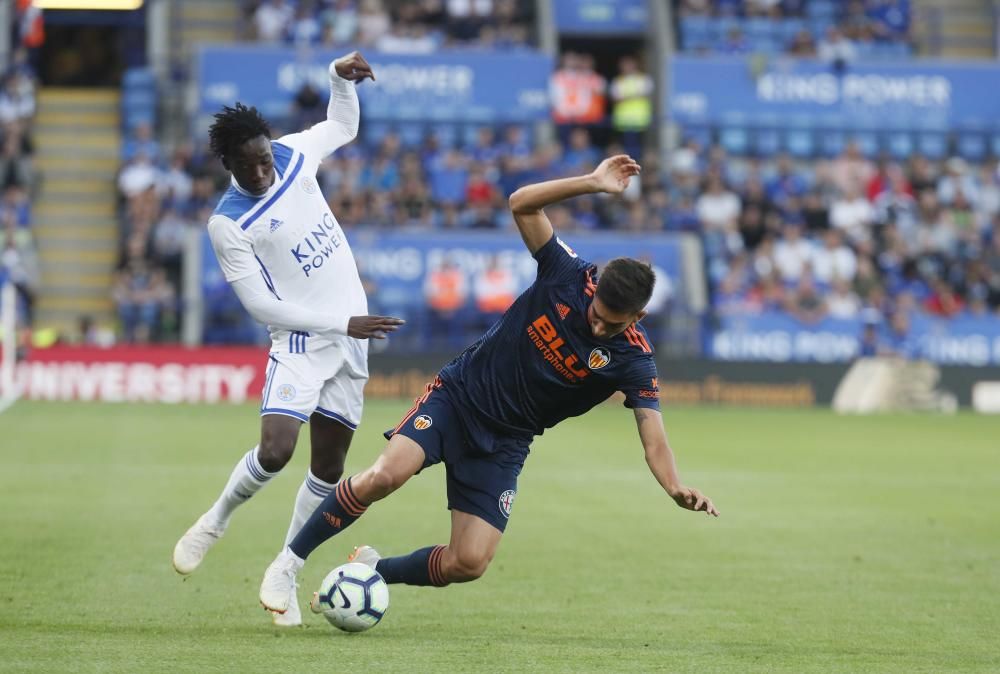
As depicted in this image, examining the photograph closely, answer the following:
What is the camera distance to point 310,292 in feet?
28.5

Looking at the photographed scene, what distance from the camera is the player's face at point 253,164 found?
824cm

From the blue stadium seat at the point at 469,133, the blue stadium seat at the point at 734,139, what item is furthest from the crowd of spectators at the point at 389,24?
the blue stadium seat at the point at 734,139

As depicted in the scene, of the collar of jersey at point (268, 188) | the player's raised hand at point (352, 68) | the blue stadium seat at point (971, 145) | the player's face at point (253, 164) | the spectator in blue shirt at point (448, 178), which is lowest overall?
the spectator in blue shirt at point (448, 178)

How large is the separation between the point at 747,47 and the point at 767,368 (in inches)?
331

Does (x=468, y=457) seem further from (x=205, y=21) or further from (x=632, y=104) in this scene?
(x=205, y=21)

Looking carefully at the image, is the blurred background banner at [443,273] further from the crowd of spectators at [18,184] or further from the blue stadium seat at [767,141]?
the blue stadium seat at [767,141]

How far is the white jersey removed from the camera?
8430mm

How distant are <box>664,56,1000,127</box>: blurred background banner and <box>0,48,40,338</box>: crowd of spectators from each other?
12099mm

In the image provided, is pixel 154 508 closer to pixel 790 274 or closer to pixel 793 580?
pixel 793 580

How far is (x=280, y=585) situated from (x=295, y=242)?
1.78 meters

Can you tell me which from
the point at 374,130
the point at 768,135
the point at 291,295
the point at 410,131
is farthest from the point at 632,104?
the point at 291,295

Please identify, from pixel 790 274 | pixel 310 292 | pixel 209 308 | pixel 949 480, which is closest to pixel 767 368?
pixel 790 274

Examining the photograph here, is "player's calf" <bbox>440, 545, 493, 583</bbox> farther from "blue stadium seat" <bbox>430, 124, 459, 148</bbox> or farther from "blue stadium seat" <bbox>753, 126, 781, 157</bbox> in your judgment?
"blue stadium seat" <bbox>753, 126, 781, 157</bbox>

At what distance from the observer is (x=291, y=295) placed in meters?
8.66
